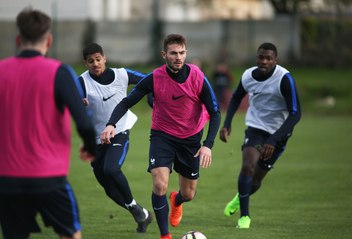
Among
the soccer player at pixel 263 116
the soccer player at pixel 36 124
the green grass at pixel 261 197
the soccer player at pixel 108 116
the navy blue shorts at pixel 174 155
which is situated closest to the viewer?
the soccer player at pixel 36 124

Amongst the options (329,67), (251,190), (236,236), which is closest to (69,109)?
(236,236)

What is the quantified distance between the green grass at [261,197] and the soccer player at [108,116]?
393 millimetres

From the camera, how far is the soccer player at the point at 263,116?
9.70 m

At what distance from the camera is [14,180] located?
5637 millimetres

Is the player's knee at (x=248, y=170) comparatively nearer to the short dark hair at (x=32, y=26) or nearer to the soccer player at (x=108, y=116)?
the soccer player at (x=108, y=116)

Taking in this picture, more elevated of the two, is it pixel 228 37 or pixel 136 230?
pixel 136 230

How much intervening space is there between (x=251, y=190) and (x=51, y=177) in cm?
506

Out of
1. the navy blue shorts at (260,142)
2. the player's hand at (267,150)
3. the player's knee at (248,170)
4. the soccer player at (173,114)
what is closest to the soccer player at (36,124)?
the soccer player at (173,114)

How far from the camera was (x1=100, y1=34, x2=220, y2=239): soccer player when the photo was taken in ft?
27.9

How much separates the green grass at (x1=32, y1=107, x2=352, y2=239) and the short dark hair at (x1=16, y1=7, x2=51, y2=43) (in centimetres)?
389

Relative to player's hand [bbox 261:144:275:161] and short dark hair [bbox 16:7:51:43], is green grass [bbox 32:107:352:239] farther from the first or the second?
short dark hair [bbox 16:7:51:43]

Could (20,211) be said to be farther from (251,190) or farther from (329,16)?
(329,16)

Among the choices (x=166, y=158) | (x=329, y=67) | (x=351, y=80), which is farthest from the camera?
(x=329, y=67)

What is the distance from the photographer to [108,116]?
9516 millimetres
